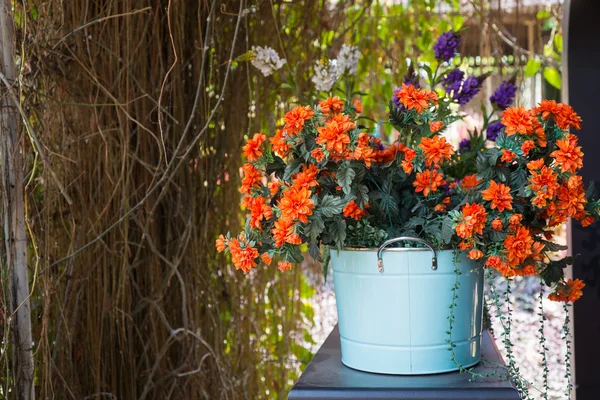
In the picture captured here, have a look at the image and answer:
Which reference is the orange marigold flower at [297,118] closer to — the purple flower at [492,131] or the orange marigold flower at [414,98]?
the orange marigold flower at [414,98]

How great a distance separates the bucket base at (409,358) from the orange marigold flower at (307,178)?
24 cm

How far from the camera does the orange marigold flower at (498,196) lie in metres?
0.86

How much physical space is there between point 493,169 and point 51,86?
2.62 ft

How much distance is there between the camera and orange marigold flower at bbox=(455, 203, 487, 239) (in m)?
0.85

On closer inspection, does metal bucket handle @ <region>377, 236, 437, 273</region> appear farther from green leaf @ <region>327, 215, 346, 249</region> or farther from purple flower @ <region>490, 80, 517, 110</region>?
purple flower @ <region>490, 80, 517, 110</region>

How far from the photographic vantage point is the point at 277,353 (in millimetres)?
1783

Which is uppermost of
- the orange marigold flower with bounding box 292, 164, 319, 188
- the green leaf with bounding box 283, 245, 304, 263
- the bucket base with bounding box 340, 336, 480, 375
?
the orange marigold flower with bounding box 292, 164, 319, 188

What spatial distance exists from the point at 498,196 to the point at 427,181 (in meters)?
0.10

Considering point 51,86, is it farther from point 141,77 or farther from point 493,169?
point 493,169

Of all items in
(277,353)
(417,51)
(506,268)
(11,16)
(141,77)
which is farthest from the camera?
(417,51)

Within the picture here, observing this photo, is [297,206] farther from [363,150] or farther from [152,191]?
[152,191]

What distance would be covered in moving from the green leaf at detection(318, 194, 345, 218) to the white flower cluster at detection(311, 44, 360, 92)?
57cm

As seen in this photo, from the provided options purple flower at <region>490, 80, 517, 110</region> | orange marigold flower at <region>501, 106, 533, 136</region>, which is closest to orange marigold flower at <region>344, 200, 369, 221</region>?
orange marigold flower at <region>501, 106, 533, 136</region>

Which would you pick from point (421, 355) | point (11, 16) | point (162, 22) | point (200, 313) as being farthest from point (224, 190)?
point (421, 355)
